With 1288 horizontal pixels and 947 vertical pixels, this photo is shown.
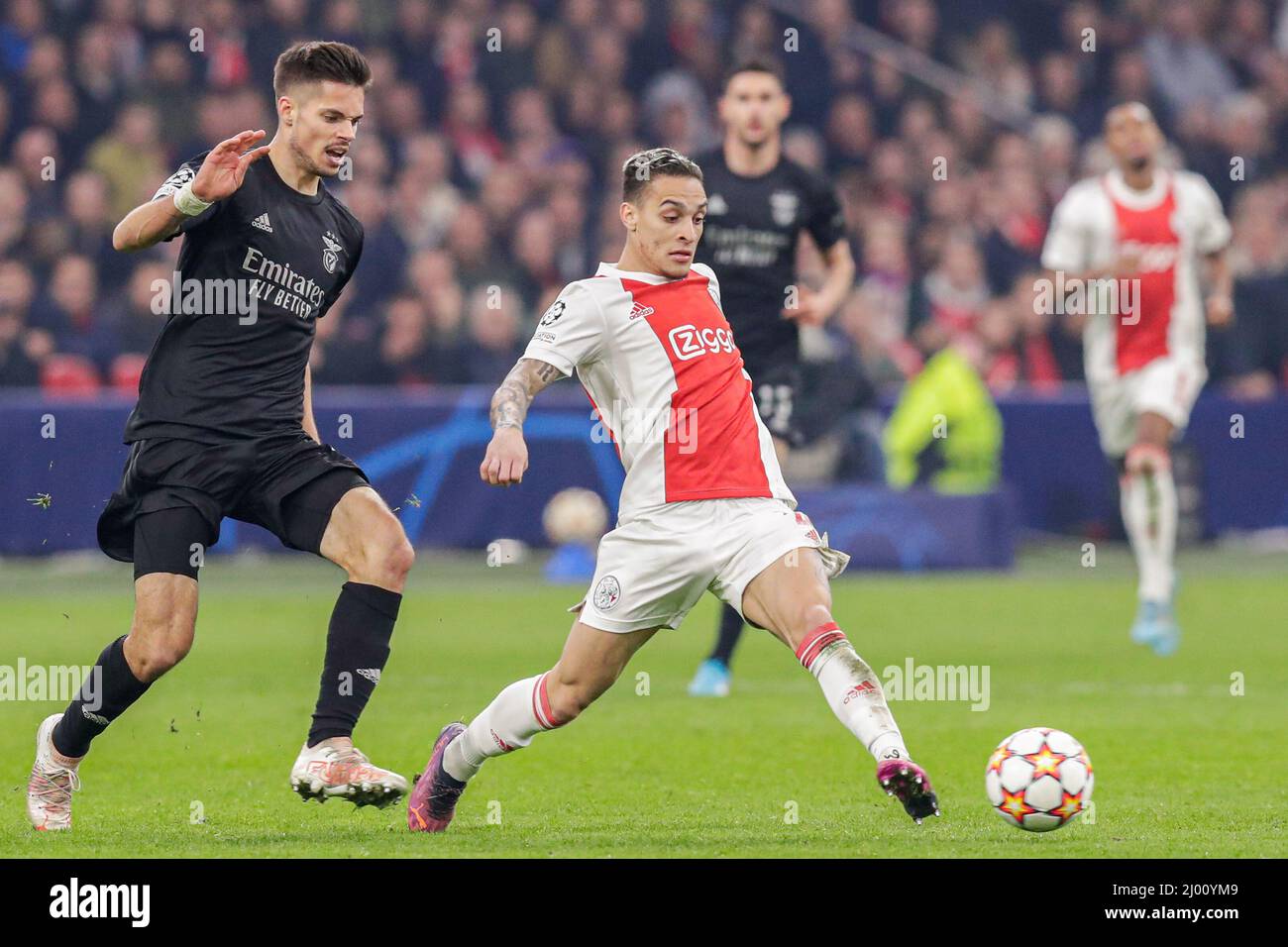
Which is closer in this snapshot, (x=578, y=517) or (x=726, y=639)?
(x=726, y=639)

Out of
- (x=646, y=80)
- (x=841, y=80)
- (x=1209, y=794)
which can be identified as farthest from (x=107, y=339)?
(x=1209, y=794)

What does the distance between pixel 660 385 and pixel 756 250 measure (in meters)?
3.72

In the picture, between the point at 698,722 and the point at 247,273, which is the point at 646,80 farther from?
the point at 247,273

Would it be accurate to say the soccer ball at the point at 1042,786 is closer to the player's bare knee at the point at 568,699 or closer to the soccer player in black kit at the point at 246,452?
the player's bare knee at the point at 568,699

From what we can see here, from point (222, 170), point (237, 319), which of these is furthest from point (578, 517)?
point (222, 170)

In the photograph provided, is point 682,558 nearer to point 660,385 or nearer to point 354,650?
point 660,385

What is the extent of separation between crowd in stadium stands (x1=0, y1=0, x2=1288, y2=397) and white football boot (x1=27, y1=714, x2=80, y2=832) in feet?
31.1

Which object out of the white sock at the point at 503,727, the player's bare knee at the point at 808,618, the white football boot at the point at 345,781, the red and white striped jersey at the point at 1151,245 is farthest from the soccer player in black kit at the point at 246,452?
the red and white striped jersey at the point at 1151,245

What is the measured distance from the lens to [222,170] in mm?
6266

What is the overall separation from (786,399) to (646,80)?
35.4 feet

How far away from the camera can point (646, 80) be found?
2030 centimetres

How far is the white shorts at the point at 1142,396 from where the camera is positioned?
39.6 ft

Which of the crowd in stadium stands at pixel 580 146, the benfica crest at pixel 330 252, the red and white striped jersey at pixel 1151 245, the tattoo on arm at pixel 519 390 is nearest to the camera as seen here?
the tattoo on arm at pixel 519 390

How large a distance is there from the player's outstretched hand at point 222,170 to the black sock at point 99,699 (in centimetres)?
134
